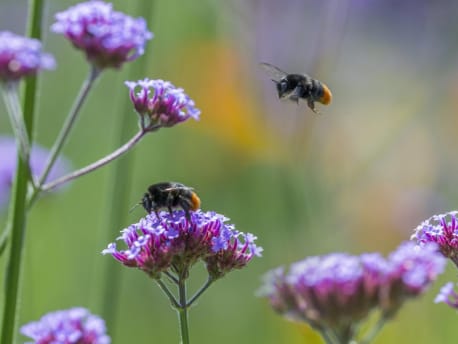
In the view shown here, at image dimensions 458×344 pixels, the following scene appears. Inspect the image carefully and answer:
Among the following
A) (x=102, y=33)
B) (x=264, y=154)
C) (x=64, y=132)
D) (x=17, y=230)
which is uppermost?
(x=102, y=33)

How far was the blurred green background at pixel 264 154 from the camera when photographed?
140 inches

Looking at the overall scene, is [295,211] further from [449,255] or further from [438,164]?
[438,164]

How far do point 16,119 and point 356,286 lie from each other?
583 millimetres

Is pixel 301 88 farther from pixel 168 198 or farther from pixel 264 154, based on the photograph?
pixel 264 154

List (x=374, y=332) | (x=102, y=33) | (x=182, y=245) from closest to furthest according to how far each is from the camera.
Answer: (x=374, y=332) → (x=182, y=245) → (x=102, y=33)

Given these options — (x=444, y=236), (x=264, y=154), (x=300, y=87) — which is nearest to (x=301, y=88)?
(x=300, y=87)

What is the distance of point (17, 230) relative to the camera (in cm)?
173

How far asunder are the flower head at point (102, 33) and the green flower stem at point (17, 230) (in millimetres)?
42

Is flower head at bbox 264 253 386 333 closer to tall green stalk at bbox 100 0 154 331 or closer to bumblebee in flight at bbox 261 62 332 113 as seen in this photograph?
tall green stalk at bbox 100 0 154 331

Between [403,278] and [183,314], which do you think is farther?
[183,314]

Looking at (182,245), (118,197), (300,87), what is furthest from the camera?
(300,87)

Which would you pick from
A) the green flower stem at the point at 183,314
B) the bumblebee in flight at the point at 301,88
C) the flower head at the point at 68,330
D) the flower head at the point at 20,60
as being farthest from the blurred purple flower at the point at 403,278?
the bumblebee in flight at the point at 301,88

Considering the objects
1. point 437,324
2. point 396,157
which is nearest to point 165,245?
point 437,324

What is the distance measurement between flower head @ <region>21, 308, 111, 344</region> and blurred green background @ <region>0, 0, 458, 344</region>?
5.17 ft
